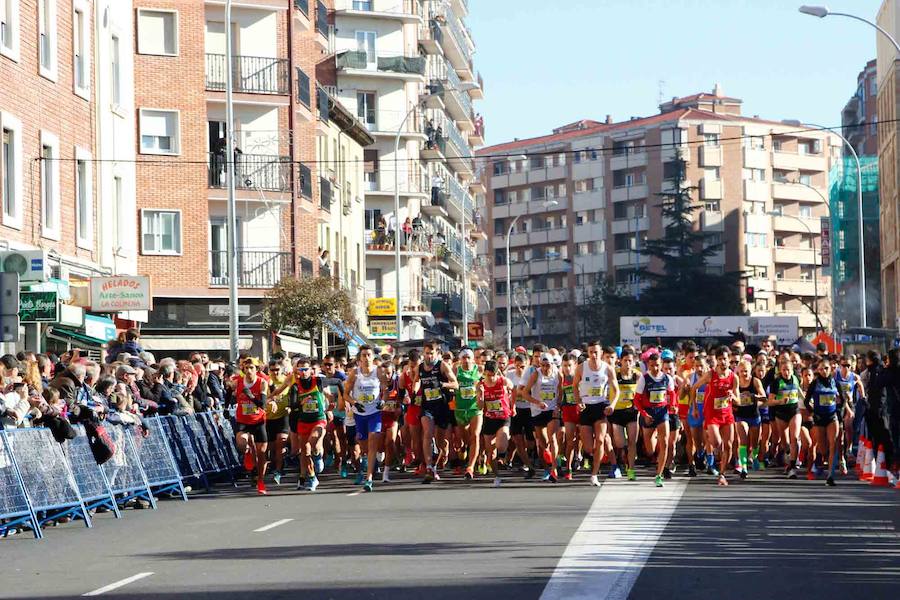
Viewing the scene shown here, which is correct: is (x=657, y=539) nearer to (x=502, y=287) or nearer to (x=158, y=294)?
(x=158, y=294)

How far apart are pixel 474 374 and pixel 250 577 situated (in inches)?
473

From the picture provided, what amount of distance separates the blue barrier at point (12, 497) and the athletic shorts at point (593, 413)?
26.4 ft

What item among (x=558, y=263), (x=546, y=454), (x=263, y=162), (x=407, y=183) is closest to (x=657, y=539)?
(x=546, y=454)

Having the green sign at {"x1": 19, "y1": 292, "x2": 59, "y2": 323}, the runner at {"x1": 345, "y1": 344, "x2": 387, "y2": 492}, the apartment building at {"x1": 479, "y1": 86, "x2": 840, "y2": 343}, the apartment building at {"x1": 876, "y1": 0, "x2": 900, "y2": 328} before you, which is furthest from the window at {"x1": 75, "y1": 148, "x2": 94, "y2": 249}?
the apartment building at {"x1": 479, "y1": 86, "x2": 840, "y2": 343}

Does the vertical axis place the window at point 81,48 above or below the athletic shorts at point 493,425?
above

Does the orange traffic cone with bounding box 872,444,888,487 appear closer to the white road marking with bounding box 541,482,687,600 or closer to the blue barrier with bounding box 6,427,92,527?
the white road marking with bounding box 541,482,687,600

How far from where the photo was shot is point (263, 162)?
51.8m

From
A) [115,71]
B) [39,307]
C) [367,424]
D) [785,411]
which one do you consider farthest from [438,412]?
[115,71]

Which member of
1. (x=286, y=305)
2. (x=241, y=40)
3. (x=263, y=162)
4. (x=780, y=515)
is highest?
(x=241, y=40)

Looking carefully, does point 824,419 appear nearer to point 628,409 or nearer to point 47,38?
point 628,409

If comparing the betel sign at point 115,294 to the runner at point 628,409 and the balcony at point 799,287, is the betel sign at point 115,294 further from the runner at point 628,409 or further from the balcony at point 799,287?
the balcony at point 799,287

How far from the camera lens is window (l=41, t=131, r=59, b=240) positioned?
3291cm

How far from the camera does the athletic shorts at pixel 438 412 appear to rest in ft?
80.5

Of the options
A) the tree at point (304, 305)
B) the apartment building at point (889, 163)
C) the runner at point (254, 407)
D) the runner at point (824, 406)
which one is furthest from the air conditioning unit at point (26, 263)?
the apartment building at point (889, 163)
